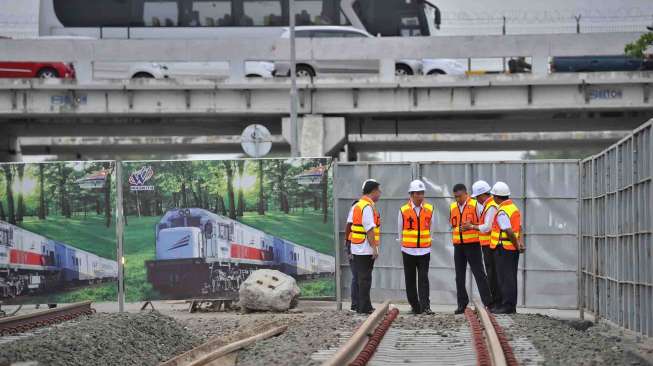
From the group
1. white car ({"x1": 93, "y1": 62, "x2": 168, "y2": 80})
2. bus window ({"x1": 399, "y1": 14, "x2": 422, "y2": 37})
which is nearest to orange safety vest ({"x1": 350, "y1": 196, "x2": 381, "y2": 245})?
white car ({"x1": 93, "y1": 62, "x2": 168, "y2": 80})

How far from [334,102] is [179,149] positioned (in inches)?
560

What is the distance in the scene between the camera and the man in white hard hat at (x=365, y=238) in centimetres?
1569

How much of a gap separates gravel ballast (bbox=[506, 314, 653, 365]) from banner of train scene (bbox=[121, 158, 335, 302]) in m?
5.31

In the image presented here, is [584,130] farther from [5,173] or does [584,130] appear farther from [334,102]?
[5,173]

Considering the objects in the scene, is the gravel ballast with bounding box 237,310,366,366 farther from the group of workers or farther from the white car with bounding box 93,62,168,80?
the white car with bounding box 93,62,168,80

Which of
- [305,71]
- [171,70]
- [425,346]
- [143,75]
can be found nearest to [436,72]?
[305,71]

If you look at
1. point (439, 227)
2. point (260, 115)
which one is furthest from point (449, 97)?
point (439, 227)

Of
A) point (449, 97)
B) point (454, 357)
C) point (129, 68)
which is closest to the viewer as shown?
point (454, 357)

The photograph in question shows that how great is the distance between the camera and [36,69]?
4072cm

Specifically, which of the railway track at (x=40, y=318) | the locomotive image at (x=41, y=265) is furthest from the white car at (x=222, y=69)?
the railway track at (x=40, y=318)

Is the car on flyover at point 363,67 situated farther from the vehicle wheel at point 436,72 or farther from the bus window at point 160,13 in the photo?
the bus window at point 160,13

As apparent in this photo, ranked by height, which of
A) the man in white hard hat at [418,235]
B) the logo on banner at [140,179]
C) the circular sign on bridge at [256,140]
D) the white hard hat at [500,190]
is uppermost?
the circular sign on bridge at [256,140]

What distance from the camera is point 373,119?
4288 centimetres

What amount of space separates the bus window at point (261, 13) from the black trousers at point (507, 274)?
32667mm
